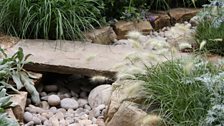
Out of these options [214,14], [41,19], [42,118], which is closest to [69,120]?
[42,118]

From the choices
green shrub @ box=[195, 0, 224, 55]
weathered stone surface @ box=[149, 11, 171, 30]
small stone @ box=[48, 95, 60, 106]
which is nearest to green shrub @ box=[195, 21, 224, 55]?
green shrub @ box=[195, 0, 224, 55]

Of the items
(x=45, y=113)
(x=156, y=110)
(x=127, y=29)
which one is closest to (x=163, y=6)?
(x=127, y=29)

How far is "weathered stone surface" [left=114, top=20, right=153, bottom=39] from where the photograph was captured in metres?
4.69

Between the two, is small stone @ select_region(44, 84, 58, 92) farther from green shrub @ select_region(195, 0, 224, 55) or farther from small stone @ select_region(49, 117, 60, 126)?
green shrub @ select_region(195, 0, 224, 55)

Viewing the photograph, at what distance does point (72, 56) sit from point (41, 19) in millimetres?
574

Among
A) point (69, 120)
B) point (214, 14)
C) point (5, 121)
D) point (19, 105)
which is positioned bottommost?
point (69, 120)

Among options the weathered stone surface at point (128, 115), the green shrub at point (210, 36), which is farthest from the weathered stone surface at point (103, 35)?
the weathered stone surface at point (128, 115)

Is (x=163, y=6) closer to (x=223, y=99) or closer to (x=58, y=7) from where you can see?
(x=58, y=7)

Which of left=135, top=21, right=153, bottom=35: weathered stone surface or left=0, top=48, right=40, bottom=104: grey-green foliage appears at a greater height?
left=0, top=48, right=40, bottom=104: grey-green foliage

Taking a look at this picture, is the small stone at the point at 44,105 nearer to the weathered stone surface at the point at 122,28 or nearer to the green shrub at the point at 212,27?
the green shrub at the point at 212,27

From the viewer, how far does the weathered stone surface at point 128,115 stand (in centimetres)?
242

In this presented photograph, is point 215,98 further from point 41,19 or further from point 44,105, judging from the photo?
point 41,19

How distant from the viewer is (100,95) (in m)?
3.18

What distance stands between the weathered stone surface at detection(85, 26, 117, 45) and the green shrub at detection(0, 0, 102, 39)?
148mm
